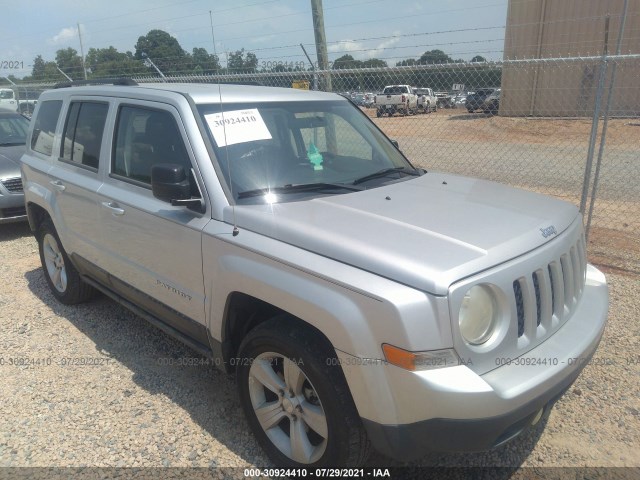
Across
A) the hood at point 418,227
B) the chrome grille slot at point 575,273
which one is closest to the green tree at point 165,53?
the hood at point 418,227

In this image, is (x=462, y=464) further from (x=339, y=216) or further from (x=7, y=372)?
(x=7, y=372)

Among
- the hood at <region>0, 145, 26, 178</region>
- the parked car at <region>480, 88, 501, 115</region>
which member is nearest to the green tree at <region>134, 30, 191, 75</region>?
the hood at <region>0, 145, 26, 178</region>

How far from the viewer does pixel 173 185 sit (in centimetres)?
263

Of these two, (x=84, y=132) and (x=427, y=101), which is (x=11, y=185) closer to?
(x=84, y=132)

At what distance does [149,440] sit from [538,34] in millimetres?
23480

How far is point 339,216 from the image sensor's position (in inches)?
98.6

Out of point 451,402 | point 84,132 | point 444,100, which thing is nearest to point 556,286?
point 451,402

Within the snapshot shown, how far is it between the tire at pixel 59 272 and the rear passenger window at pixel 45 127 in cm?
69

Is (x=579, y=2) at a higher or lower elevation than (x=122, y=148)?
higher

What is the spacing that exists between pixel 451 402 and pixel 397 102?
69.1 feet

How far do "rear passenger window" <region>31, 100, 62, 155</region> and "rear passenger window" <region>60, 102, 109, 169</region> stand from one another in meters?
0.34

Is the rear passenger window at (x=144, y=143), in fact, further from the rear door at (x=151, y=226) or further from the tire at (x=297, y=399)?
the tire at (x=297, y=399)

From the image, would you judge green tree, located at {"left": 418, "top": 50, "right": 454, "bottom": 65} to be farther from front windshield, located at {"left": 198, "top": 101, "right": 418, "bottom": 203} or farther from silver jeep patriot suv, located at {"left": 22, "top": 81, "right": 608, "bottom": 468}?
silver jeep patriot suv, located at {"left": 22, "top": 81, "right": 608, "bottom": 468}

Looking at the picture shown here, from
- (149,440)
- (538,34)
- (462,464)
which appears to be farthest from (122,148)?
(538,34)
